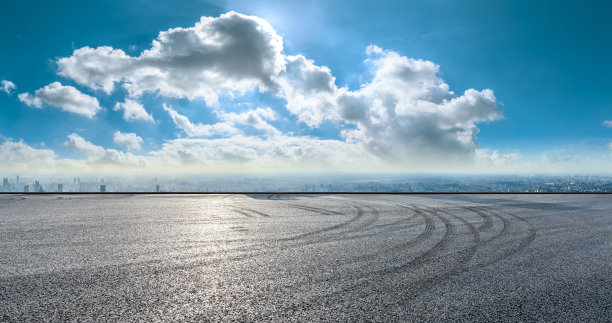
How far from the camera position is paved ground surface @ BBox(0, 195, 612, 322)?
10.6 feet

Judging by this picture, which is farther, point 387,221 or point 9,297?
point 387,221

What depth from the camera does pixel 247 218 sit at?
31.0ft

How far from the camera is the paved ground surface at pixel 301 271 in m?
3.24

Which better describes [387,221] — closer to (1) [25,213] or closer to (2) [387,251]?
(2) [387,251]

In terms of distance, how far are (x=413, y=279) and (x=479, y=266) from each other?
4.76ft

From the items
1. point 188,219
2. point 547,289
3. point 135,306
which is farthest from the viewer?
point 188,219

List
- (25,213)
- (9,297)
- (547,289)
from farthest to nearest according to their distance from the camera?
(25,213), (547,289), (9,297)

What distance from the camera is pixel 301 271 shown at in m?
4.45

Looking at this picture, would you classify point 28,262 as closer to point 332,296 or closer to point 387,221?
point 332,296

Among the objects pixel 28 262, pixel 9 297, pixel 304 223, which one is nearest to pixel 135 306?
pixel 9 297

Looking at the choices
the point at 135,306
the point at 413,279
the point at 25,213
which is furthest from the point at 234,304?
the point at 25,213

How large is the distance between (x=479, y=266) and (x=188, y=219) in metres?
7.83

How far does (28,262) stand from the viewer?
4844 mm

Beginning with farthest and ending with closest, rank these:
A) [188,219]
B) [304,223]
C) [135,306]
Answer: [188,219]
[304,223]
[135,306]
